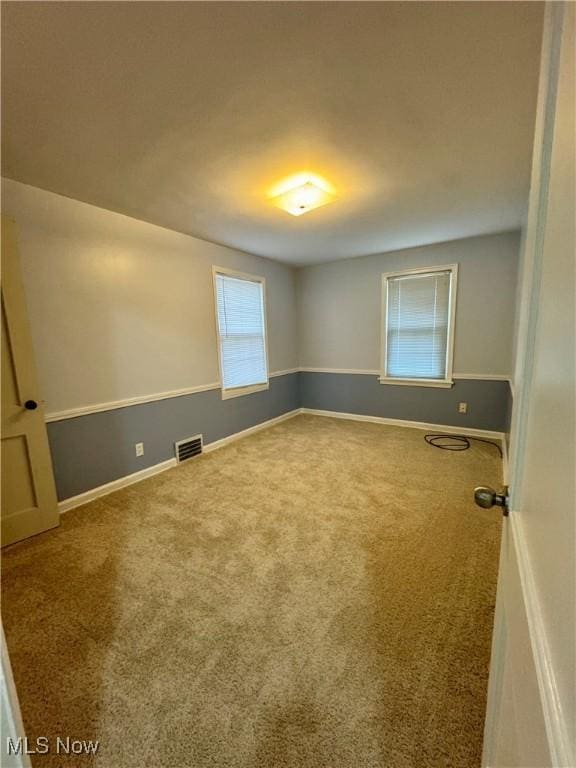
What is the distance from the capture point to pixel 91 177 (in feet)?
6.49

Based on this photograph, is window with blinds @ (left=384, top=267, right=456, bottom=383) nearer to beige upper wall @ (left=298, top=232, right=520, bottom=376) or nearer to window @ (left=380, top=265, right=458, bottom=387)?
window @ (left=380, top=265, right=458, bottom=387)

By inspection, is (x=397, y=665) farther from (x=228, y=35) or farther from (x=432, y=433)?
(x=432, y=433)

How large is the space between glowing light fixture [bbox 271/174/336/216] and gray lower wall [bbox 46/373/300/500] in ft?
6.78

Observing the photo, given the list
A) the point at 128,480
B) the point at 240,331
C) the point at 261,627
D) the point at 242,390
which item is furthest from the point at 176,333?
the point at 261,627

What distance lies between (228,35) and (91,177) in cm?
139

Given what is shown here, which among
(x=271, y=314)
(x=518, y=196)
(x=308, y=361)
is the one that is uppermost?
(x=518, y=196)

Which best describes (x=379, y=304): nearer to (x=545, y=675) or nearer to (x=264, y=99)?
(x=264, y=99)

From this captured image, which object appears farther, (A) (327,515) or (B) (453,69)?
(A) (327,515)

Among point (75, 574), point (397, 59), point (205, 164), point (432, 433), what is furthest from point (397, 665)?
point (432, 433)

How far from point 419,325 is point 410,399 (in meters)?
0.98

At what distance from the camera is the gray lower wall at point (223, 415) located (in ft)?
7.97

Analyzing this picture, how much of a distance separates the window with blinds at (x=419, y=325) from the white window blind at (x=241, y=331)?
1.72 m

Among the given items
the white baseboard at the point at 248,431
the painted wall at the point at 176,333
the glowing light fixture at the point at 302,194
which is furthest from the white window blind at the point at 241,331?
the glowing light fixture at the point at 302,194

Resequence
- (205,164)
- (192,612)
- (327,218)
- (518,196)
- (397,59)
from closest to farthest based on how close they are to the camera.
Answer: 1. (397,59)
2. (192,612)
3. (205,164)
4. (518,196)
5. (327,218)
